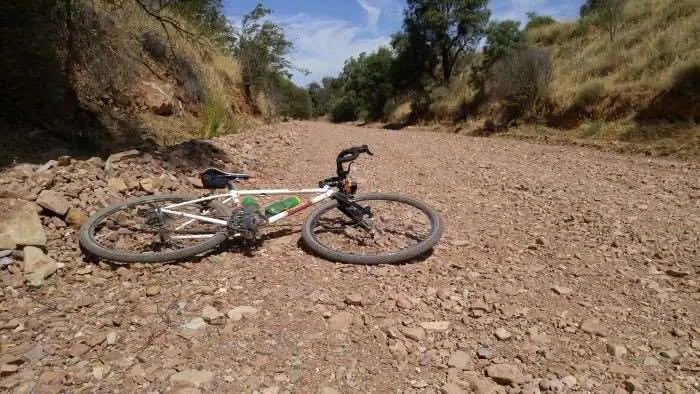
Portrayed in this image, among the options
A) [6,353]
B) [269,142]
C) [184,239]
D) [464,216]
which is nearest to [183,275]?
[184,239]

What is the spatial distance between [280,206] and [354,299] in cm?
125

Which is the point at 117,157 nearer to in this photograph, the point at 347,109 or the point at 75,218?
the point at 75,218

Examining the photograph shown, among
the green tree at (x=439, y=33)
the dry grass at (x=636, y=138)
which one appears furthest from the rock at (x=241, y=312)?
the green tree at (x=439, y=33)

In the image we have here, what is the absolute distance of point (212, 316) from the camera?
279 cm

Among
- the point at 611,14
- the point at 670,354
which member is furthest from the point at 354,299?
the point at 611,14

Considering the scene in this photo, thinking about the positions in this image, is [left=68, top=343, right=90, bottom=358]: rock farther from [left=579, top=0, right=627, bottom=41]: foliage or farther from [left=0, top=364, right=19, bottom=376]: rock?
[left=579, top=0, right=627, bottom=41]: foliage

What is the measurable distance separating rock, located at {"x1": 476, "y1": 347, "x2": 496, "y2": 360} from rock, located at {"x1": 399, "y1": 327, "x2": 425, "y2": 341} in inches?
13.5

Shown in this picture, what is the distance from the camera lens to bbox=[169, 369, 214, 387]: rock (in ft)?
7.29

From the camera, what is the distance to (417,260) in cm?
356

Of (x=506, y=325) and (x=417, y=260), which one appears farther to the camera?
(x=417, y=260)

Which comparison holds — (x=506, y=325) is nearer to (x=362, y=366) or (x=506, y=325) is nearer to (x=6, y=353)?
(x=362, y=366)

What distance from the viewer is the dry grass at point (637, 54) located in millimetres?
11000

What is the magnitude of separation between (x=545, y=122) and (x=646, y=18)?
7272mm

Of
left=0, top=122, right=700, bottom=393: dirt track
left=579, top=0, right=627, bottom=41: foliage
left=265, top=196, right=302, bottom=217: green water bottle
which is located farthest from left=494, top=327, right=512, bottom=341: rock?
left=579, top=0, right=627, bottom=41: foliage
